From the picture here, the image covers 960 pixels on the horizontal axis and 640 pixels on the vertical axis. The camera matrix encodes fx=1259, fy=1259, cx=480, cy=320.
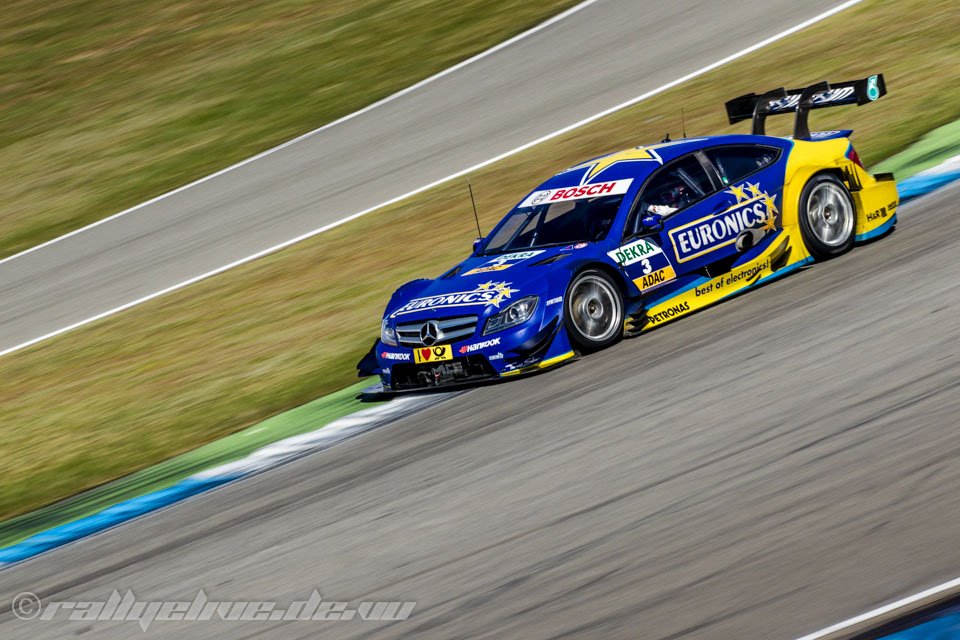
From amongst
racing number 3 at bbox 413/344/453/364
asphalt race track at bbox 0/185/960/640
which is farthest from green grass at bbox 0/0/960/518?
asphalt race track at bbox 0/185/960/640

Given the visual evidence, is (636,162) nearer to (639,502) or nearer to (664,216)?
(664,216)

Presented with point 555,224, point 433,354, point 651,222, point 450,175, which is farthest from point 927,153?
point 433,354

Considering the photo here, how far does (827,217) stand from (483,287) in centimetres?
296

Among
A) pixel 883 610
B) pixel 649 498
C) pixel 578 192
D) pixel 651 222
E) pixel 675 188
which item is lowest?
pixel 883 610

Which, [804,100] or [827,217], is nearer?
[827,217]

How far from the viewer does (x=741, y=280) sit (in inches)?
373

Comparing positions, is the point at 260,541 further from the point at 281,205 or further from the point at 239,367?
the point at 281,205

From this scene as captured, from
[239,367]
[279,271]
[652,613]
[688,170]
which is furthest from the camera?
[279,271]

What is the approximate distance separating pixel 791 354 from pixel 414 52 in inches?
548

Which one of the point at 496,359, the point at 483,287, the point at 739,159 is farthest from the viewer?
the point at 739,159

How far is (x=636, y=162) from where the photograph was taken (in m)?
9.76

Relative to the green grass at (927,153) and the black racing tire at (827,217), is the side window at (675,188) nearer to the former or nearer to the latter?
the black racing tire at (827,217)

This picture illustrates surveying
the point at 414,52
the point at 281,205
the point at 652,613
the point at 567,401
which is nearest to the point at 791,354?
the point at 567,401

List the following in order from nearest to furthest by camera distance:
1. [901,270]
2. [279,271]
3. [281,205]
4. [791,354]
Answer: [791,354], [901,270], [279,271], [281,205]
